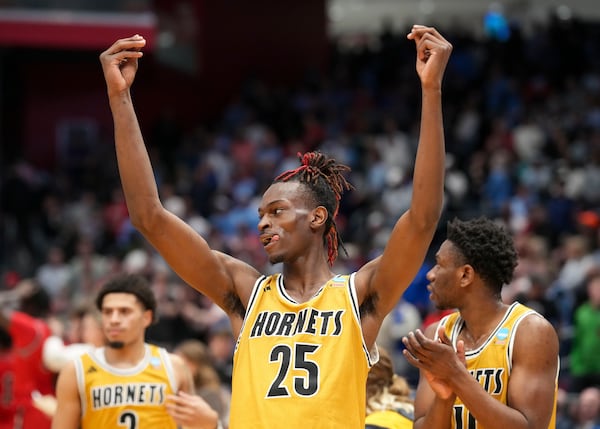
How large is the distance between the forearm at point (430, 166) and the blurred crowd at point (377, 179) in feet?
17.4

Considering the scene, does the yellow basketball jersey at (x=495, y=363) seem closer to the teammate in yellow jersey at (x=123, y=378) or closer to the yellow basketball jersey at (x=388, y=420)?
the yellow basketball jersey at (x=388, y=420)

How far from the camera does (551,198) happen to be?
44.8 ft

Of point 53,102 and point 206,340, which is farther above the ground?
point 53,102

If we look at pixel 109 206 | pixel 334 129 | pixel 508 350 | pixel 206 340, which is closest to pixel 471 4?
pixel 334 129

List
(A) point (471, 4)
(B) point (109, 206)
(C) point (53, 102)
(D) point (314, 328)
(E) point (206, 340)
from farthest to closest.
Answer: (A) point (471, 4), (C) point (53, 102), (B) point (109, 206), (E) point (206, 340), (D) point (314, 328)

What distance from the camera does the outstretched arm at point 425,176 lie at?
3.96 m

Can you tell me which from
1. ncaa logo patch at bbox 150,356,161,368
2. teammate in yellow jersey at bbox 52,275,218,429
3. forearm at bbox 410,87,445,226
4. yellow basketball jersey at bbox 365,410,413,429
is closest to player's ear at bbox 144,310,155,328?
teammate in yellow jersey at bbox 52,275,218,429

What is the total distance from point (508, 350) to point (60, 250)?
12.6m

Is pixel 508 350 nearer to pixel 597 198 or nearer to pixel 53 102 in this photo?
pixel 597 198

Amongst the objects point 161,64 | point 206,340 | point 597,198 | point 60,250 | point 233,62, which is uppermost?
point 233,62

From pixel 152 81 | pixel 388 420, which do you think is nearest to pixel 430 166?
pixel 388 420

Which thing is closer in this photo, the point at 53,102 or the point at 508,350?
the point at 508,350

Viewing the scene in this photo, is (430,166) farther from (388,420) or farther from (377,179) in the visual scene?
(377,179)

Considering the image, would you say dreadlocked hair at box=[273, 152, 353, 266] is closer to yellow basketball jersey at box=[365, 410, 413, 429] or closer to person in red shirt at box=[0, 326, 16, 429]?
yellow basketball jersey at box=[365, 410, 413, 429]
